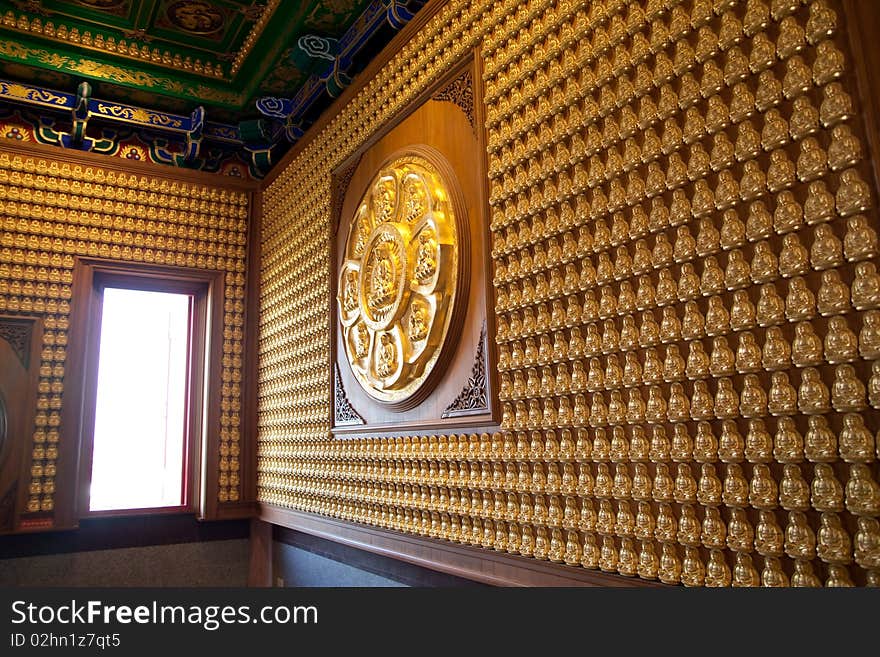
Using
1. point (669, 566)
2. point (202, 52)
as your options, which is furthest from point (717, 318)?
point (202, 52)

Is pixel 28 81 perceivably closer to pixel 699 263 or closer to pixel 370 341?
pixel 370 341

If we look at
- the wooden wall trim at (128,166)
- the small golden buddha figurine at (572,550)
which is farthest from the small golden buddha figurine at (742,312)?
the wooden wall trim at (128,166)

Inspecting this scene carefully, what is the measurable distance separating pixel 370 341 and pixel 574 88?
6.19ft

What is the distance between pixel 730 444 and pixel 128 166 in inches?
210

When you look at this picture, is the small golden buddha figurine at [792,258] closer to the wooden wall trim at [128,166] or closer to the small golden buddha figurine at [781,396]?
the small golden buddha figurine at [781,396]

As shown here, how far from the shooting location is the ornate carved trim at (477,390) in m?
2.80

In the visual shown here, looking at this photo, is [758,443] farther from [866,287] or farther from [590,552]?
[590,552]

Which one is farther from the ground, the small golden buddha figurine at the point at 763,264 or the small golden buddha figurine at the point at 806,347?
the small golden buddha figurine at the point at 763,264

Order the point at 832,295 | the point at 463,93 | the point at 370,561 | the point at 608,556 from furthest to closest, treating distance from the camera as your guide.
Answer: the point at 370,561, the point at 463,93, the point at 608,556, the point at 832,295

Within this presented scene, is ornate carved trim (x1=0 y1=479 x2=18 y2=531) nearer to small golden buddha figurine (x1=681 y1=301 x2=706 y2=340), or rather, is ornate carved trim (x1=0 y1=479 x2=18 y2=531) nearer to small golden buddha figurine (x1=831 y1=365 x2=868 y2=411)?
small golden buddha figurine (x1=681 y1=301 x2=706 y2=340)

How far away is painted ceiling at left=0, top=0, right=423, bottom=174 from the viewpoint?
4348 mm

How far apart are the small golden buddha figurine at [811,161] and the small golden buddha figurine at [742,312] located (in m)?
0.32

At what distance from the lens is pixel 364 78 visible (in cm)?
411

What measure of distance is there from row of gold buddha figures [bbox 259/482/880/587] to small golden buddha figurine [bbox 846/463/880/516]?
27mm
